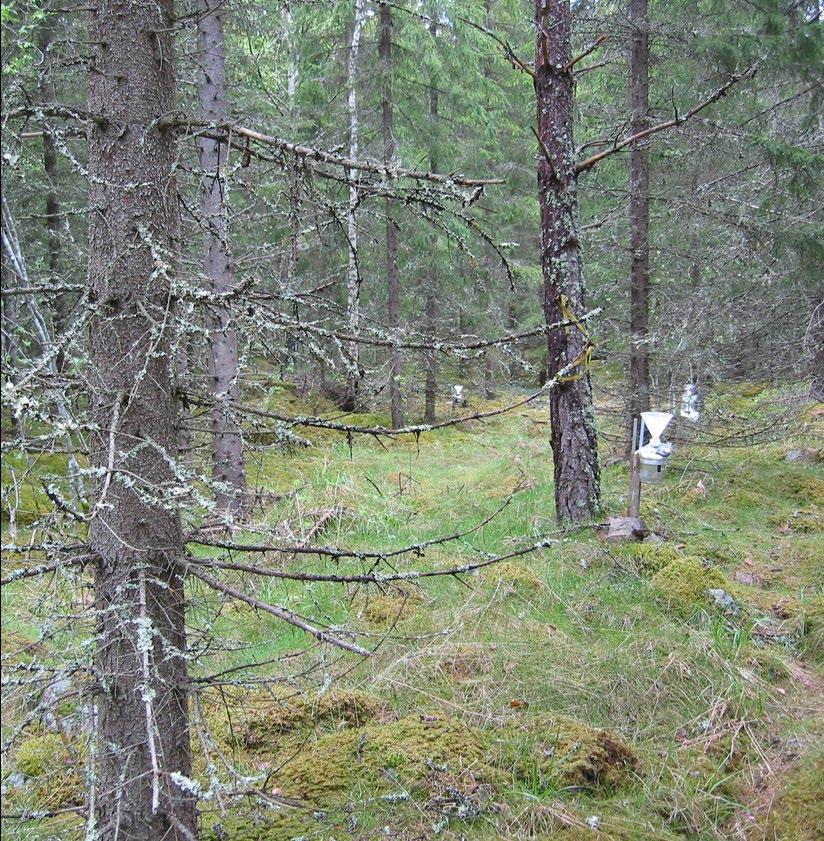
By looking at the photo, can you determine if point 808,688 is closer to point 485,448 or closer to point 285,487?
point 285,487

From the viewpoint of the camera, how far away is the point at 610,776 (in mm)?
3447

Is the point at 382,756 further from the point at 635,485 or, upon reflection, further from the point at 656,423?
the point at 656,423

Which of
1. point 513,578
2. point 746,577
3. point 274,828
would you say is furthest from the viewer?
point 746,577

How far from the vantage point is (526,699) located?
4141 mm

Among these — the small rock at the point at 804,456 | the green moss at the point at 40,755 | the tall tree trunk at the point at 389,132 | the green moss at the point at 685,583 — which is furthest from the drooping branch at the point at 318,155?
the tall tree trunk at the point at 389,132

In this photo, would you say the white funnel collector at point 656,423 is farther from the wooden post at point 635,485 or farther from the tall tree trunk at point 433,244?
the tall tree trunk at point 433,244

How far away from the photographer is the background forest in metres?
2.53

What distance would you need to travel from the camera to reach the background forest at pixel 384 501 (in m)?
2.53

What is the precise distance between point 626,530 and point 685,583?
1133 mm

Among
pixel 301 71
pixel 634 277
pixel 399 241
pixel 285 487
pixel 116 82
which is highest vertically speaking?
pixel 301 71

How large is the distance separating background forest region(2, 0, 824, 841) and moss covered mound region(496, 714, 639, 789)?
0.02 m

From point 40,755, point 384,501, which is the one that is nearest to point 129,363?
point 40,755

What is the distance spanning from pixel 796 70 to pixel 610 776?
10.1 metres

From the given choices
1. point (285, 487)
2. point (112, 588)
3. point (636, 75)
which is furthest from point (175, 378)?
point (636, 75)
